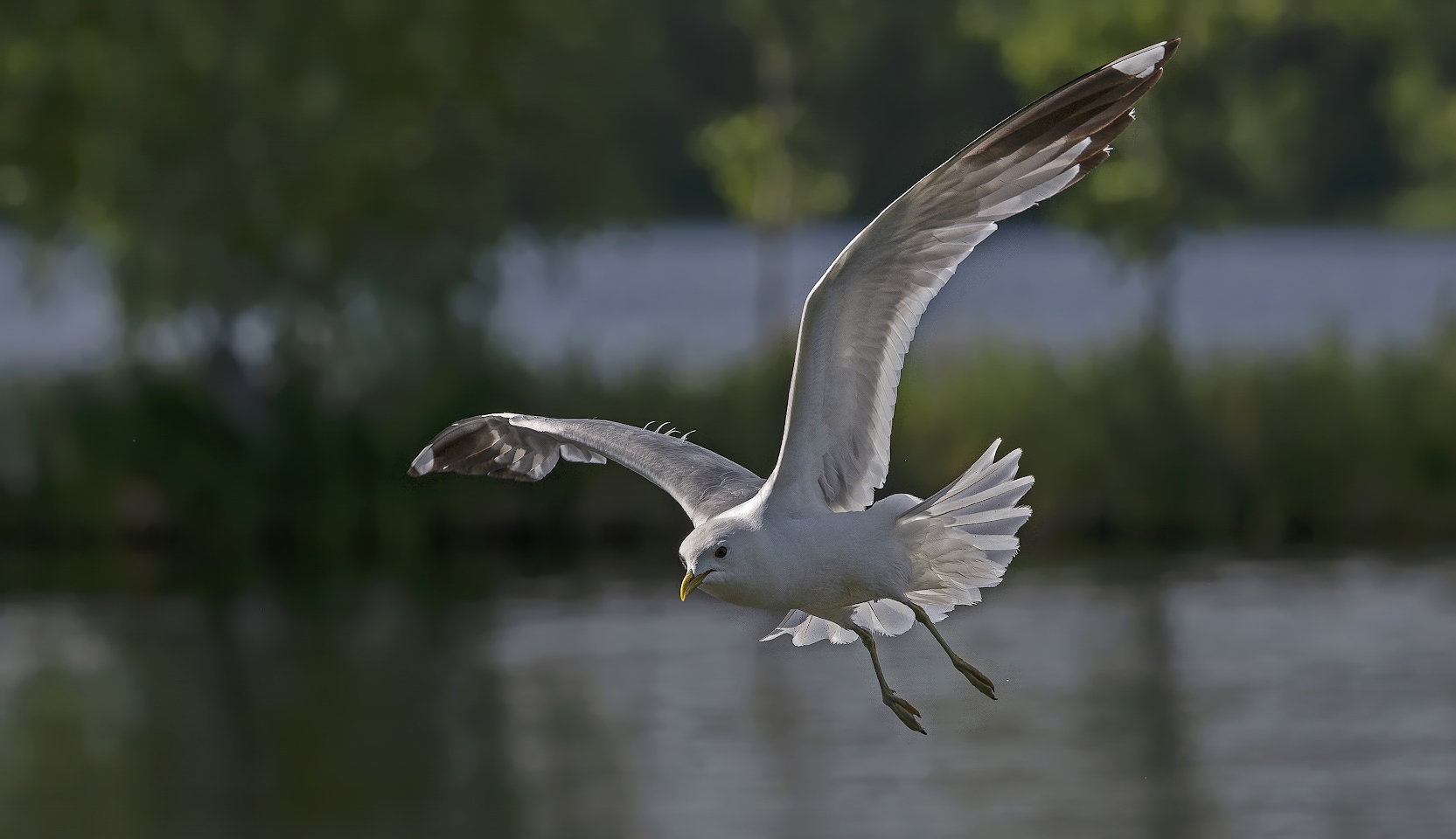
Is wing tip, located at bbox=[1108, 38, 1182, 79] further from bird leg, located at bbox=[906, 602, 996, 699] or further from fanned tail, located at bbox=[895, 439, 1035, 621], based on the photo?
bird leg, located at bbox=[906, 602, 996, 699]

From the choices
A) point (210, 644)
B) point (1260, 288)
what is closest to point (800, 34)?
point (210, 644)

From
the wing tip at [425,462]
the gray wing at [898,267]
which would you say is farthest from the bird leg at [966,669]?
the wing tip at [425,462]

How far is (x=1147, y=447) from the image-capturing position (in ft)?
65.1

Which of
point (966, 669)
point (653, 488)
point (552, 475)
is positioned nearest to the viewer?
point (966, 669)

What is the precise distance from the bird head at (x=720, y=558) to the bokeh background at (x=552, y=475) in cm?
879

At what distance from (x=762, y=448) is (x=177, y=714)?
19.2 feet

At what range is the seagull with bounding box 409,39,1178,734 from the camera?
684cm

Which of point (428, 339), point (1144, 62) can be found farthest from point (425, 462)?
point (428, 339)

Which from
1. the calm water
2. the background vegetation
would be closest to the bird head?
the calm water

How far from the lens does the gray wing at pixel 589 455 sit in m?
7.86

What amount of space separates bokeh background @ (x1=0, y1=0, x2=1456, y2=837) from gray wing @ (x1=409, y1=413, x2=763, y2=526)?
6953 millimetres

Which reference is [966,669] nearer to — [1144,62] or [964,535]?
[964,535]

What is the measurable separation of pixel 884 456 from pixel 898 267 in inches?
28.7

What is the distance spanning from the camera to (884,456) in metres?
7.48
